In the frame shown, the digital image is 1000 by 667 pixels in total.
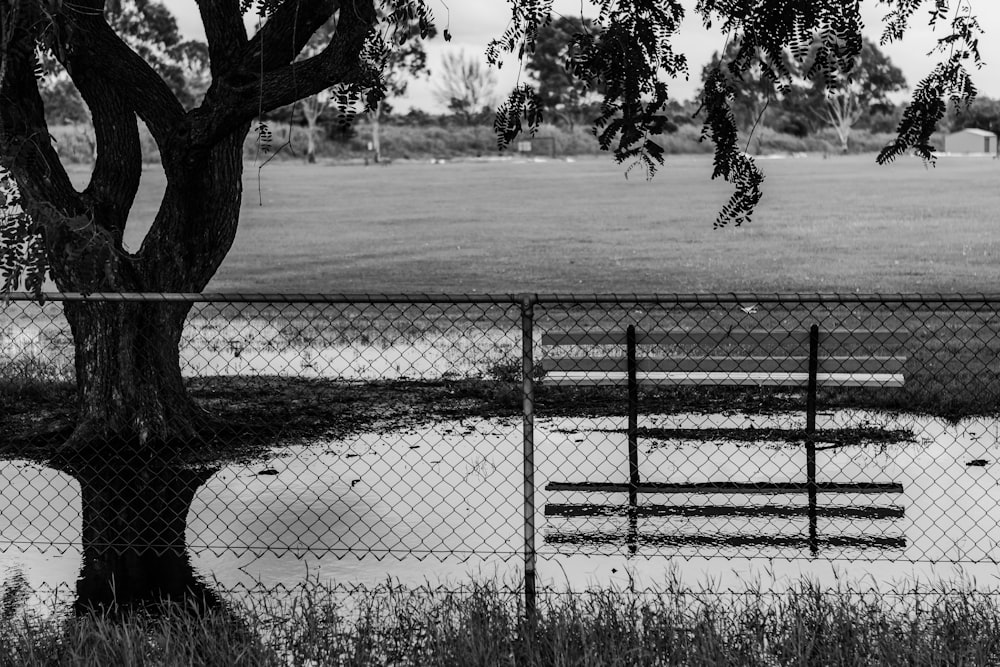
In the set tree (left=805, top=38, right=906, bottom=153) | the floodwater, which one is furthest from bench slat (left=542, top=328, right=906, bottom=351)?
tree (left=805, top=38, right=906, bottom=153)

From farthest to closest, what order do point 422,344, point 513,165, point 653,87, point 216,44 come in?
1. point 513,165
2. point 422,344
3. point 216,44
4. point 653,87

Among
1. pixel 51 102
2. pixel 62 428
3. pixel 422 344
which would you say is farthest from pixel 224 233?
pixel 51 102

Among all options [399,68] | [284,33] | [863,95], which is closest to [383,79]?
[284,33]

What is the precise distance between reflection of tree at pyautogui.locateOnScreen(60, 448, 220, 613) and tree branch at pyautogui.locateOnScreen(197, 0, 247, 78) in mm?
2838

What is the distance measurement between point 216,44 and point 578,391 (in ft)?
13.6

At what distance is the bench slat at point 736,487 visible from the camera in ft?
24.8

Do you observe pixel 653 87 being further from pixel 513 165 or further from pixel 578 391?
pixel 513 165

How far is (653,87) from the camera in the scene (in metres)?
8.16

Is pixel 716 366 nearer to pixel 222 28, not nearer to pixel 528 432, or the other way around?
pixel 528 432

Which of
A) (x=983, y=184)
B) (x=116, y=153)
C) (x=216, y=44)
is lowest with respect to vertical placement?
(x=983, y=184)

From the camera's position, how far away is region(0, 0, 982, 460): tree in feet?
25.9

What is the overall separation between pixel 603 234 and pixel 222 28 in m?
24.9

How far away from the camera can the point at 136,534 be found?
709 centimetres

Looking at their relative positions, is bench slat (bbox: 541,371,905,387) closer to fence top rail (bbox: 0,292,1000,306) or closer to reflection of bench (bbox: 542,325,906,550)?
reflection of bench (bbox: 542,325,906,550)
